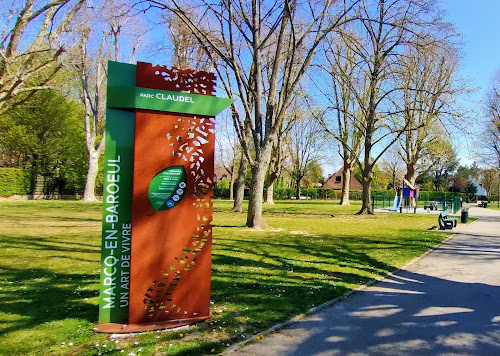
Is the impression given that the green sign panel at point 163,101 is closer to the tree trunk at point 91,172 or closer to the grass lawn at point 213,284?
the grass lawn at point 213,284

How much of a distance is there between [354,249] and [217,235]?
4705 mm

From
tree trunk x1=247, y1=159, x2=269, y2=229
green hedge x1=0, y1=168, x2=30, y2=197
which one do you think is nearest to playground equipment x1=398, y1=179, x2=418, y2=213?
tree trunk x1=247, y1=159, x2=269, y2=229

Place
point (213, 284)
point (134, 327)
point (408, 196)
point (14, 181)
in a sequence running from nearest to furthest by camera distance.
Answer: point (134, 327), point (213, 284), point (408, 196), point (14, 181)

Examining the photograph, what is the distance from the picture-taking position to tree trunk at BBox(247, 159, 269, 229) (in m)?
13.3

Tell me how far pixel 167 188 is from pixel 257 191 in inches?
369

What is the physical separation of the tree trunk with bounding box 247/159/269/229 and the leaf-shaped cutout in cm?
878

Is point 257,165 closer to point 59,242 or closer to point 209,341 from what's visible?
point 59,242

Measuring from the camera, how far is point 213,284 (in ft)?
19.7

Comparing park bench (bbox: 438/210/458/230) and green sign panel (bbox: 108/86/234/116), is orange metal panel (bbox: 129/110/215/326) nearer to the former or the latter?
green sign panel (bbox: 108/86/234/116)

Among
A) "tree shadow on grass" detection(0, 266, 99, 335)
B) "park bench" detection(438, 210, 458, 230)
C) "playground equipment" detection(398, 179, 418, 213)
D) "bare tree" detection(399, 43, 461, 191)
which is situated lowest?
"tree shadow on grass" detection(0, 266, 99, 335)

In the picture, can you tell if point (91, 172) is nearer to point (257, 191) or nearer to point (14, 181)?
point (14, 181)

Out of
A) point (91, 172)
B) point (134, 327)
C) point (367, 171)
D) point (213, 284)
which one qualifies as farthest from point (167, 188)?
point (91, 172)

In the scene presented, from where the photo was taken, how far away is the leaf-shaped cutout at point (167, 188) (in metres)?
4.11

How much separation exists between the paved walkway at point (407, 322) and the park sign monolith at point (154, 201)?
1.13m
